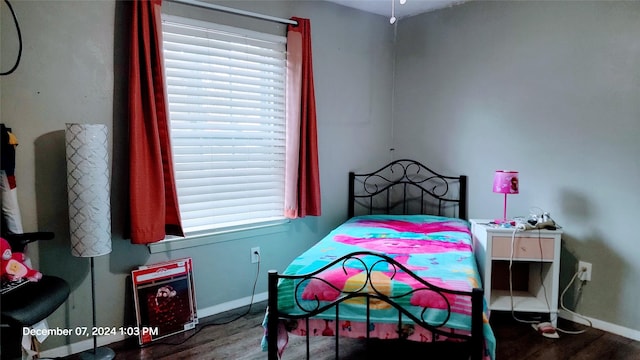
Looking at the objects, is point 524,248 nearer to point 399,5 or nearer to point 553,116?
point 553,116

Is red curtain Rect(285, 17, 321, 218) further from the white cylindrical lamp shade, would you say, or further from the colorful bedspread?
the white cylindrical lamp shade

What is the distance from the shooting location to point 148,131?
2527 mm

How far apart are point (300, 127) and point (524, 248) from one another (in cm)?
180

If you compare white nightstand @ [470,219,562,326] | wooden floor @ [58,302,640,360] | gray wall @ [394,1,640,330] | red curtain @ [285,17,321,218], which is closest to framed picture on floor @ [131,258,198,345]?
wooden floor @ [58,302,640,360]

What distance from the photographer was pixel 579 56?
113 inches

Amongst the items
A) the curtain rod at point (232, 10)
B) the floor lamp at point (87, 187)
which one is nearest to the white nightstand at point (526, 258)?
the curtain rod at point (232, 10)

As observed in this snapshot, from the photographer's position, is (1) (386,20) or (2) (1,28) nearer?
(2) (1,28)

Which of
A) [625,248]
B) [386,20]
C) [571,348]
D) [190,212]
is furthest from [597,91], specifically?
[190,212]

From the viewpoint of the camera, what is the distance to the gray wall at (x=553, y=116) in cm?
272

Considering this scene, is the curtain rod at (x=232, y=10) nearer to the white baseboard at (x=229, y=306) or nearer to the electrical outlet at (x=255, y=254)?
the electrical outlet at (x=255, y=254)

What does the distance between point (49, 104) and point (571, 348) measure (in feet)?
11.0

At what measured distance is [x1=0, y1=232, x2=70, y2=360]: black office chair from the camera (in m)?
1.82

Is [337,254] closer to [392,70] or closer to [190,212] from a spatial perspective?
[190,212]

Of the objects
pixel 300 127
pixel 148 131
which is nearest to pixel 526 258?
pixel 300 127
